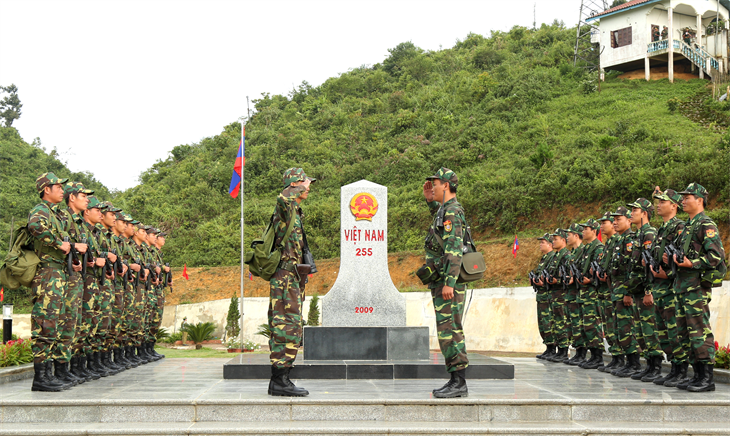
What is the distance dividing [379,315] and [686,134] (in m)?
17.9

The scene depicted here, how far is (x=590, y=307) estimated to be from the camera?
28.2ft

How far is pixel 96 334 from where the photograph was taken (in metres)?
7.49

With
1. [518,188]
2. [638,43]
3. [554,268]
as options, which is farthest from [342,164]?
[554,268]

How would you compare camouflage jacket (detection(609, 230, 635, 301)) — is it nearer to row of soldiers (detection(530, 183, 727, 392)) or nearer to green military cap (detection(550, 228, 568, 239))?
row of soldiers (detection(530, 183, 727, 392))

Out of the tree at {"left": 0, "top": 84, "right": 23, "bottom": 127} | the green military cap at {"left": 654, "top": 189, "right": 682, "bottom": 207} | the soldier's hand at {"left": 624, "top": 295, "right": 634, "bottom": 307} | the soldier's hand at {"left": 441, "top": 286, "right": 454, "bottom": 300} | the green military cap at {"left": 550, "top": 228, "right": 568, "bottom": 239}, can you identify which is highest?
the tree at {"left": 0, "top": 84, "right": 23, "bottom": 127}

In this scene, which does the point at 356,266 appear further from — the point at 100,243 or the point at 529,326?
A: the point at 529,326

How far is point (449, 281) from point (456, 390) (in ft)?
3.19

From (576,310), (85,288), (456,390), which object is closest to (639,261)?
(576,310)

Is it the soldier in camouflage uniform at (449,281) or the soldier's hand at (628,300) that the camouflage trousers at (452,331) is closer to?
the soldier in camouflage uniform at (449,281)

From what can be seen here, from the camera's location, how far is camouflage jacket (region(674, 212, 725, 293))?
6004 mm

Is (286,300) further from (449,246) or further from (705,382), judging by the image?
(705,382)

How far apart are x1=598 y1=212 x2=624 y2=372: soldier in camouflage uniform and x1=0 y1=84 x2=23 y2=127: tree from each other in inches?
1792

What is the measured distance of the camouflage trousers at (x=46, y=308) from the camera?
5.89 meters

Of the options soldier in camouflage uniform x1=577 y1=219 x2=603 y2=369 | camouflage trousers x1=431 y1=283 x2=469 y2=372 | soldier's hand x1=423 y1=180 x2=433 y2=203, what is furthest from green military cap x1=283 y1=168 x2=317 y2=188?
soldier in camouflage uniform x1=577 y1=219 x2=603 y2=369
